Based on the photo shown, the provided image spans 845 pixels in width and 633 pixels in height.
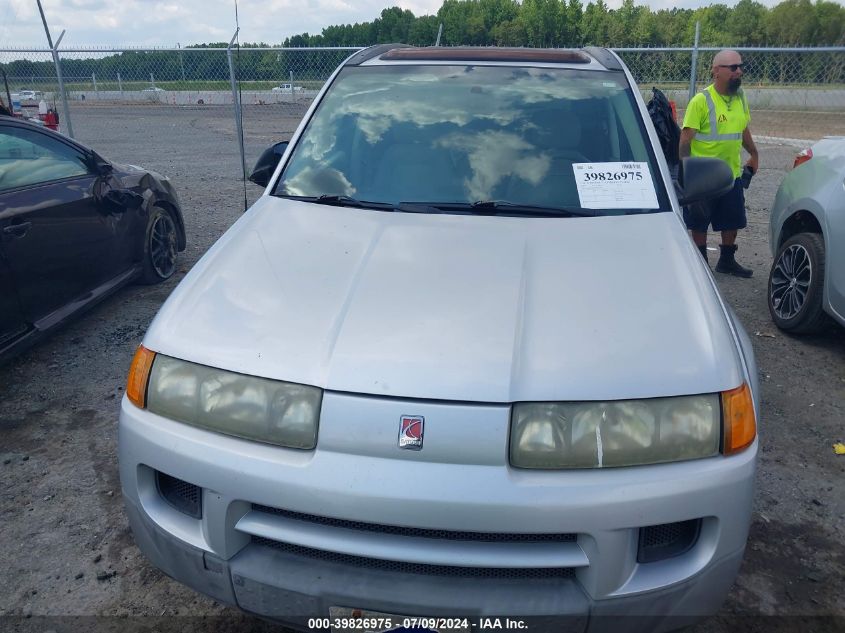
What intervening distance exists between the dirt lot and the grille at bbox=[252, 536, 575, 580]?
78 centimetres

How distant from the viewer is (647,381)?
1929 millimetres

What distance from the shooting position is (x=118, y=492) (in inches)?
128

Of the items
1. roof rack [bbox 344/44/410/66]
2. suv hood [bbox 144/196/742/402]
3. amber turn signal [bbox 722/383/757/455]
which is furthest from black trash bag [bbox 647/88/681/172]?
amber turn signal [bbox 722/383/757/455]

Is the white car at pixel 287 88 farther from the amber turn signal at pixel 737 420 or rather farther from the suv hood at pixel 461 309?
the amber turn signal at pixel 737 420

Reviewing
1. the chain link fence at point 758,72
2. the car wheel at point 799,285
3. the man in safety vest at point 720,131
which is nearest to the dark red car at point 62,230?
the man in safety vest at point 720,131

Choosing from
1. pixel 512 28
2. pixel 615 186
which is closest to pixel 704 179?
pixel 615 186

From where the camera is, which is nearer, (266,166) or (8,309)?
(266,166)

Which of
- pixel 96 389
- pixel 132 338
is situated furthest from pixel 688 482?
pixel 132 338

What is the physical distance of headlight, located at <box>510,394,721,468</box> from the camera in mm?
1861

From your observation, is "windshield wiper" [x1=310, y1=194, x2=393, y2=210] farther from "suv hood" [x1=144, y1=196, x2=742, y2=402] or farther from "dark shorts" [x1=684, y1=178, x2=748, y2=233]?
"dark shorts" [x1=684, y1=178, x2=748, y2=233]

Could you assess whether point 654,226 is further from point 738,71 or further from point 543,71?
point 738,71

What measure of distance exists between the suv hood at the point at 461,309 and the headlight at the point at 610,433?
1.5 inches

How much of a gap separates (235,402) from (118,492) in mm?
1613

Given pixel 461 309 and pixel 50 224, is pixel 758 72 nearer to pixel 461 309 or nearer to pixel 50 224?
pixel 50 224
